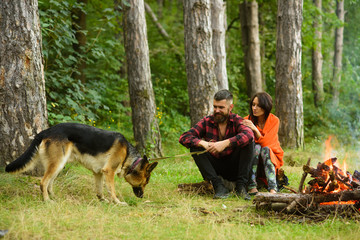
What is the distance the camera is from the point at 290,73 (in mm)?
9977

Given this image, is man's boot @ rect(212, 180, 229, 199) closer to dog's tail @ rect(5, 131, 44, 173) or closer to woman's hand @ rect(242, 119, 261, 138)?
woman's hand @ rect(242, 119, 261, 138)

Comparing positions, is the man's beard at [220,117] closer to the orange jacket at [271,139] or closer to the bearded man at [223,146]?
the bearded man at [223,146]

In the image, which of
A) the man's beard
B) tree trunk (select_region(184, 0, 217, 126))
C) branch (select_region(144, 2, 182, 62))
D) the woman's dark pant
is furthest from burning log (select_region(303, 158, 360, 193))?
branch (select_region(144, 2, 182, 62))

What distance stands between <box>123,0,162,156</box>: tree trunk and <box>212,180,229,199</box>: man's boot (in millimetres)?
3028

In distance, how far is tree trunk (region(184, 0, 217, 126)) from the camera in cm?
860

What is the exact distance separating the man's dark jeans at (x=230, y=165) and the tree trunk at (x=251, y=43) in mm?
9028

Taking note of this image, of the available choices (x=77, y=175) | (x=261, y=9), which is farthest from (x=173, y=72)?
(x=77, y=175)

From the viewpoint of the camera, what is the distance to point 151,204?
212 inches

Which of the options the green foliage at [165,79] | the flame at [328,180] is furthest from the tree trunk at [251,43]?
the flame at [328,180]

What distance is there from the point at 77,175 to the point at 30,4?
2735 millimetres

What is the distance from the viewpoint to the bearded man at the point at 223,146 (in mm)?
5738

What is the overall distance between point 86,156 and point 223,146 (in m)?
2.00

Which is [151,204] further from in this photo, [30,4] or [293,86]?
[293,86]

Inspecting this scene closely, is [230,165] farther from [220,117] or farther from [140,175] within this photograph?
[140,175]
